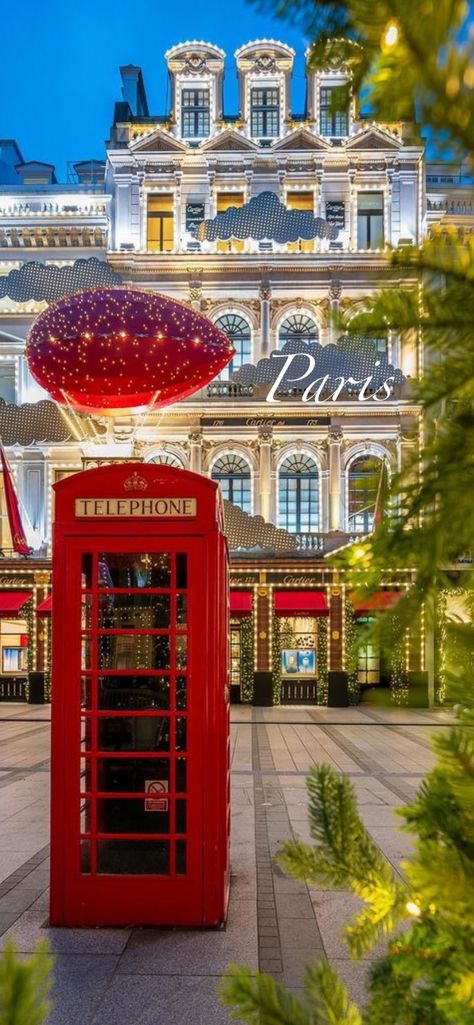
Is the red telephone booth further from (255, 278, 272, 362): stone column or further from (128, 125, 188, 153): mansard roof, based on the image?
(128, 125, 188, 153): mansard roof

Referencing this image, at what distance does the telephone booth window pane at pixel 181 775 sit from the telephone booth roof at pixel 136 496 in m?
1.66

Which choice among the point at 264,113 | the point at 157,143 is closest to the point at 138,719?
the point at 157,143

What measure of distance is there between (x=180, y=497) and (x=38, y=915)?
3376 mm

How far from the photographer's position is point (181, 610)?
5543 millimetres

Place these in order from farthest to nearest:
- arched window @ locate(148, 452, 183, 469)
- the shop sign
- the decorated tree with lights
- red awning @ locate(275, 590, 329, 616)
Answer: arched window @ locate(148, 452, 183, 469) → the shop sign → red awning @ locate(275, 590, 329, 616) → the decorated tree with lights

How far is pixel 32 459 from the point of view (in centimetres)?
2547

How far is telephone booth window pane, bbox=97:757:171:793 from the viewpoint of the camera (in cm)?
546

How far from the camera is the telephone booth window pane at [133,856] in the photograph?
214 inches

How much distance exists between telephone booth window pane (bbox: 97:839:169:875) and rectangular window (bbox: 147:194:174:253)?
78.7ft

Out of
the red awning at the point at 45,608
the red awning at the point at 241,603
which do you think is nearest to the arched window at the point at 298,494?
the red awning at the point at 241,603

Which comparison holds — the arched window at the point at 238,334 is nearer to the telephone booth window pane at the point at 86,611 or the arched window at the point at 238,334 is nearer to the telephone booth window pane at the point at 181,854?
the telephone booth window pane at the point at 86,611

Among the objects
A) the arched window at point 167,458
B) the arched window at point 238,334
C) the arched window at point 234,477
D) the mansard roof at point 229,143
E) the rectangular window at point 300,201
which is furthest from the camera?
the rectangular window at point 300,201

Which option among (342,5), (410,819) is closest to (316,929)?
(410,819)

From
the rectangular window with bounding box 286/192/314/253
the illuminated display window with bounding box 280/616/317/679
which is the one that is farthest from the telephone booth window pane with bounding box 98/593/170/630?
the rectangular window with bounding box 286/192/314/253
